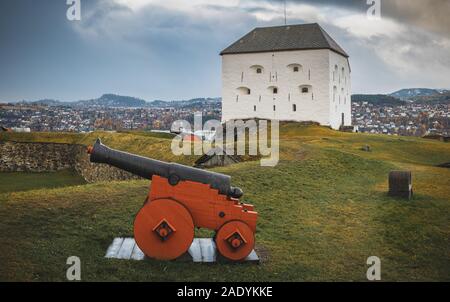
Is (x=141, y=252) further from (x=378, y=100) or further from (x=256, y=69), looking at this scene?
(x=378, y=100)

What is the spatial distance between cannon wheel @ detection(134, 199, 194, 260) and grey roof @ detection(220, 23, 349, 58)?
36298 millimetres

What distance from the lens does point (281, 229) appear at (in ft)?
36.5

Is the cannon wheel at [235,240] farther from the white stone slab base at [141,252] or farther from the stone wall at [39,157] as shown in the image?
the stone wall at [39,157]

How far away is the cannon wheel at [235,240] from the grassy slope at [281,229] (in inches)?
7.4

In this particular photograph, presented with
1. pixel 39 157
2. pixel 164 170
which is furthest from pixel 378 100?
pixel 164 170

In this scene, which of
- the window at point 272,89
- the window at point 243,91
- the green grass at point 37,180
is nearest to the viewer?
the green grass at point 37,180

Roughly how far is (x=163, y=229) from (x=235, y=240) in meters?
1.16

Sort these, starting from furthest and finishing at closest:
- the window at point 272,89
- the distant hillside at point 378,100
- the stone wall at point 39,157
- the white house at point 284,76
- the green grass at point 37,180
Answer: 1. the distant hillside at point 378,100
2. the window at point 272,89
3. the white house at point 284,76
4. the stone wall at point 39,157
5. the green grass at point 37,180

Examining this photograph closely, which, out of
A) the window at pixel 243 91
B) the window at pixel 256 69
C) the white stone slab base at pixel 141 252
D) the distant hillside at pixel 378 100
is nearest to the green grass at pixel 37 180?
the white stone slab base at pixel 141 252

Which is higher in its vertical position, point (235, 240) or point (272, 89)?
point (272, 89)

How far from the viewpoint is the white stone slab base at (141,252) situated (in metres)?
8.34

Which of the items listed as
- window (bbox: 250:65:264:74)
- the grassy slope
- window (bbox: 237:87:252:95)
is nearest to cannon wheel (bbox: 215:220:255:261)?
the grassy slope

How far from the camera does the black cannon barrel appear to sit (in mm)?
8031
